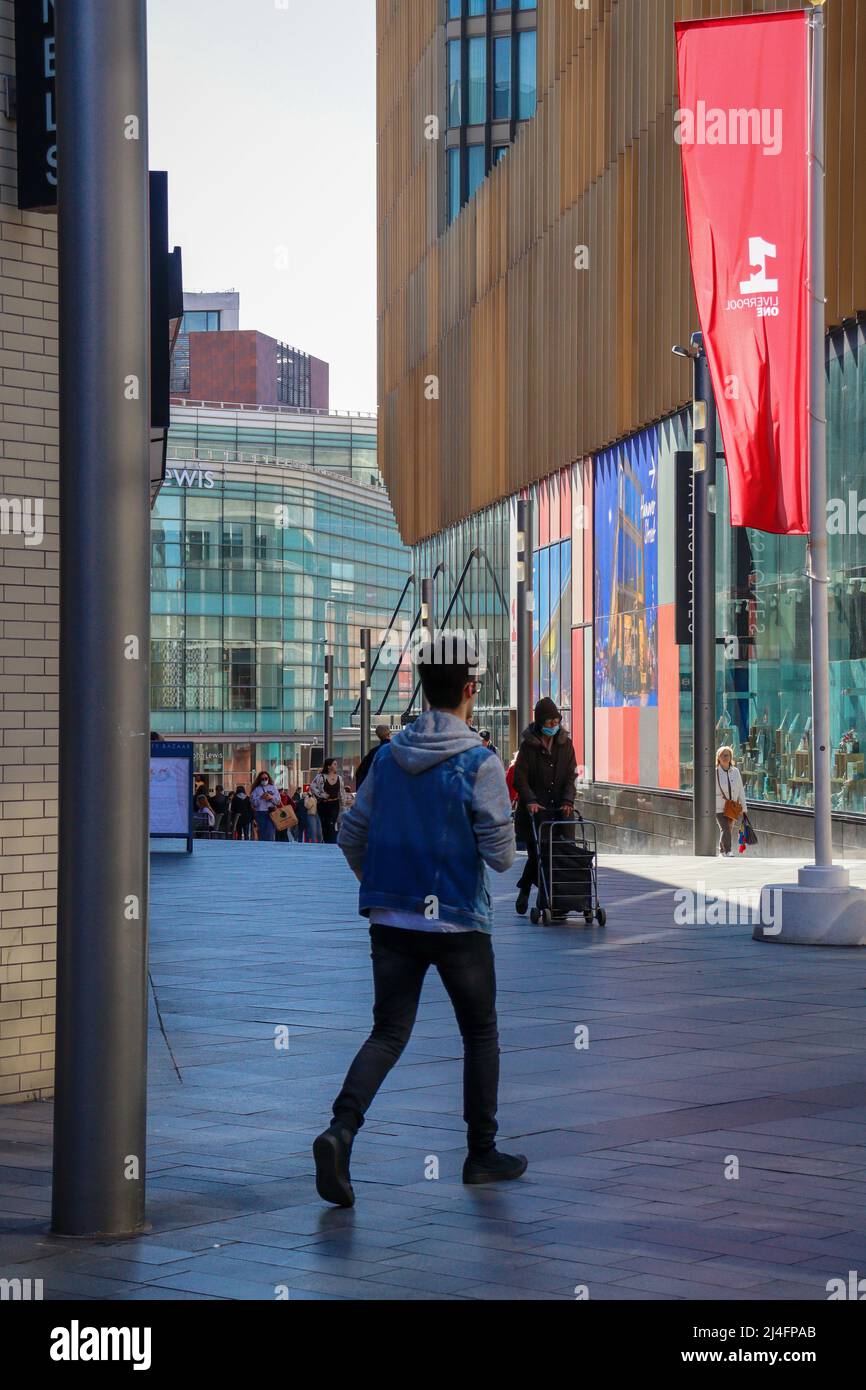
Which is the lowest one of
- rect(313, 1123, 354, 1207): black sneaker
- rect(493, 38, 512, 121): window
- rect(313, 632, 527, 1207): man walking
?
rect(313, 1123, 354, 1207): black sneaker

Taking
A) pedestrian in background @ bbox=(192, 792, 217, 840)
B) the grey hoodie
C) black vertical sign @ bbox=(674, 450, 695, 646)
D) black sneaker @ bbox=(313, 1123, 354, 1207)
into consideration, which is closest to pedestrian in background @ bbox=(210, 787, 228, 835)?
pedestrian in background @ bbox=(192, 792, 217, 840)

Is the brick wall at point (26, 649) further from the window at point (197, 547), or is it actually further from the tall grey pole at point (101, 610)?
the window at point (197, 547)

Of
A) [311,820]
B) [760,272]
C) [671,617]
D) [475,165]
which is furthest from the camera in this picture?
[475,165]

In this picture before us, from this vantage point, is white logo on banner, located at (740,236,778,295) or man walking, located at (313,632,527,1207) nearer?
man walking, located at (313,632,527,1207)

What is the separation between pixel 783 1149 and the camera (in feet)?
23.2

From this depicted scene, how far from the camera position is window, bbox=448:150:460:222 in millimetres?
54562

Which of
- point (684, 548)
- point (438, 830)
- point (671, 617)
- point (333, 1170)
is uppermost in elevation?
point (684, 548)

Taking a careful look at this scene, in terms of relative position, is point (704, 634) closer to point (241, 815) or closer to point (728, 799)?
point (728, 799)

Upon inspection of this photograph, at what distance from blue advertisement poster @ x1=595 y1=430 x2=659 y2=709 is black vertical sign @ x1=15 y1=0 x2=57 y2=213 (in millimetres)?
26134

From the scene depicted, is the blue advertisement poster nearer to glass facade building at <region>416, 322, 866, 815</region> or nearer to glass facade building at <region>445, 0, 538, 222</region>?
glass facade building at <region>416, 322, 866, 815</region>

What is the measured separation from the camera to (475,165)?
5503cm

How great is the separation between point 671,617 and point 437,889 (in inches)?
1056

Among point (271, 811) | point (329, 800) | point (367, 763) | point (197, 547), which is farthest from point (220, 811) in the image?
point (197, 547)
